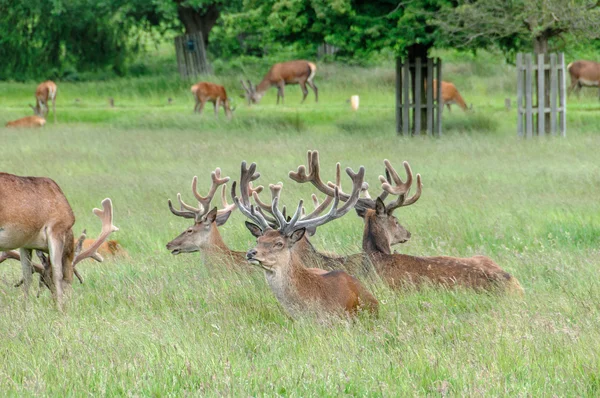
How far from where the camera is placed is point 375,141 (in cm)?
1881

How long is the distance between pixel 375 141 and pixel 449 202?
7145 mm

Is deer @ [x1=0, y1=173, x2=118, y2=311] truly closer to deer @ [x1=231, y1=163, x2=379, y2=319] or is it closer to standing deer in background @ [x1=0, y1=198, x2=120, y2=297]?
standing deer in background @ [x1=0, y1=198, x2=120, y2=297]

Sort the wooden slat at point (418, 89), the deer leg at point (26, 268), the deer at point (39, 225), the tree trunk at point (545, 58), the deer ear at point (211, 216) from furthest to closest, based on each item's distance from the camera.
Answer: the wooden slat at point (418, 89) < the tree trunk at point (545, 58) < the deer ear at point (211, 216) < the deer leg at point (26, 268) < the deer at point (39, 225)

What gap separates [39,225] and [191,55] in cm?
2979

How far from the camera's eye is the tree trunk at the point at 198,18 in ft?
121

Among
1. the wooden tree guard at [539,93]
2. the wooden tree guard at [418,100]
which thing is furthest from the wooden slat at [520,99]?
the wooden tree guard at [418,100]

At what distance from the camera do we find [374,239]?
7.91 meters

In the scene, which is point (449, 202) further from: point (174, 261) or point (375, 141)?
point (375, 141)

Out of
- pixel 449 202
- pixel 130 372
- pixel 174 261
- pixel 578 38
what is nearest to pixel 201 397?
pixel 130 372

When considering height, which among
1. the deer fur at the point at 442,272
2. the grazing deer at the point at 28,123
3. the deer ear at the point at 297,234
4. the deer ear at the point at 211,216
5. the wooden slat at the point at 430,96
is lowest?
the grazing deer at the point at 28,123


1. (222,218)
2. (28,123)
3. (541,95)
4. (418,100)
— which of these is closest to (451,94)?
(418,100)

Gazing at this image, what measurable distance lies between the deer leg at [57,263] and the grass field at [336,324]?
0.09 metres

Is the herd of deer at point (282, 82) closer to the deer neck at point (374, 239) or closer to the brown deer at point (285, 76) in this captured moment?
the brown deer at point (285, 76)

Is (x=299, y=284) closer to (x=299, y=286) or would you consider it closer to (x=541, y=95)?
(x=299, y=286)
